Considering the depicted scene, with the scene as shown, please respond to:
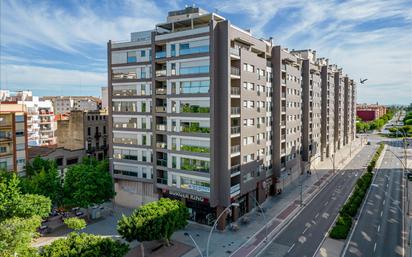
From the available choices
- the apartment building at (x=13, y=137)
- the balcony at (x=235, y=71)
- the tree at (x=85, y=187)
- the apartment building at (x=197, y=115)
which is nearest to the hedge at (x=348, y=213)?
the apartment building at (x=197, y=115)

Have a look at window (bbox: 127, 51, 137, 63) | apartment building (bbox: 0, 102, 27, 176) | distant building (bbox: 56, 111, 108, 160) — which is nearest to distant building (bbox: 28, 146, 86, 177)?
distant building (bbox: 56, 111, 108, 160)

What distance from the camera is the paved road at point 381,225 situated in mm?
36469

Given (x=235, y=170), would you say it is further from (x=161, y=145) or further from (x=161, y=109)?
(x=161, y=109)

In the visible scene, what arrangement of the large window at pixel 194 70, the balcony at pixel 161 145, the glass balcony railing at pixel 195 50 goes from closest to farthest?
the glass balcony railing at pixel 195 50, the large window at pixel 194 70, the balcony at pixel 161 145

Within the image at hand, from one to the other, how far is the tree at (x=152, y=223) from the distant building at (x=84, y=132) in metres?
39.0

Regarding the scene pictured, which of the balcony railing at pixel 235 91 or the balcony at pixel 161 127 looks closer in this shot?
the balcony railing at pixel 235 91

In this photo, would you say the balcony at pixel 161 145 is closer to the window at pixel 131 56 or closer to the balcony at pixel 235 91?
the balcony at pixel 235 91

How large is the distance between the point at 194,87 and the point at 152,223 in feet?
63.9

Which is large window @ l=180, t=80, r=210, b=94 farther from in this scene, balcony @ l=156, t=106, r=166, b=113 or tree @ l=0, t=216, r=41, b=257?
tree @ l=0, t=216, r=41, b=257

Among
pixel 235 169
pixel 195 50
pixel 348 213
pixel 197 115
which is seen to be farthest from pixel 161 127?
pixel 348 213

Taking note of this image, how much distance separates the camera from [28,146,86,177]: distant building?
202 feet

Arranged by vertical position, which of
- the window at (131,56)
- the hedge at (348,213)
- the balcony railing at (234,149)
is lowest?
the hedge at (348,213)

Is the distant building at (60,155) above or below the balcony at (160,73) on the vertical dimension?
below

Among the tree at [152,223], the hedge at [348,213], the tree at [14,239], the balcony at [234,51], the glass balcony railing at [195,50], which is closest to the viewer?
the tree at [14,239]
